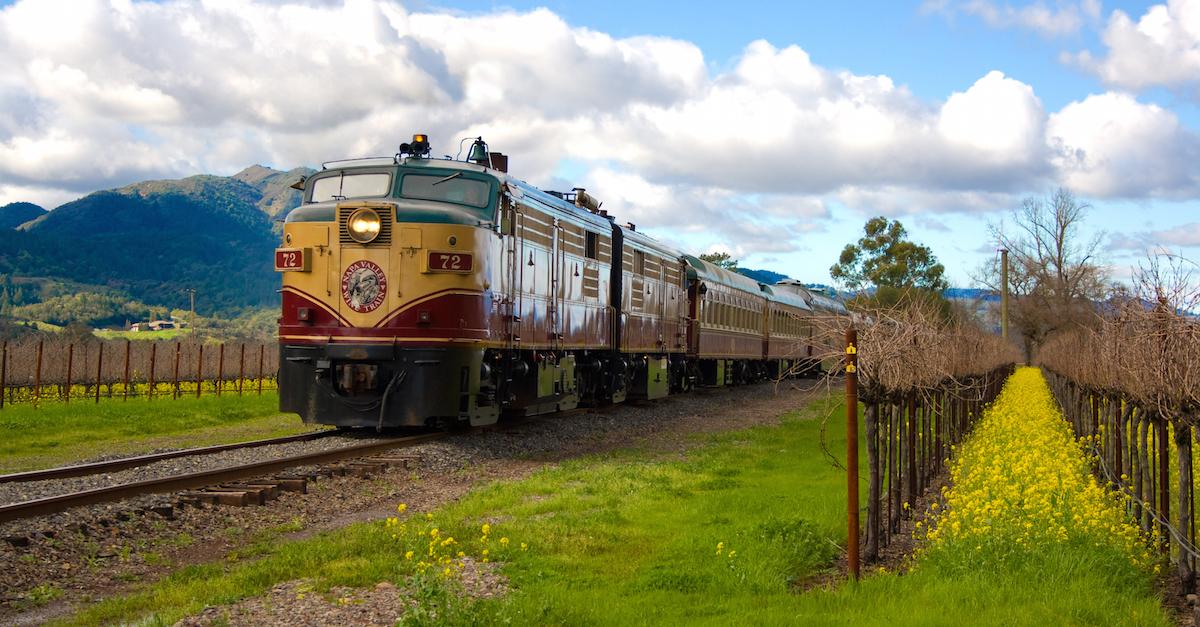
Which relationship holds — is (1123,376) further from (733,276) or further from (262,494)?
(733,276)

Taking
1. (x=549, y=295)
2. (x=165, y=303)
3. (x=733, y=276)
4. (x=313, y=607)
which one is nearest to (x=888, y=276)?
(x=733, y=276)

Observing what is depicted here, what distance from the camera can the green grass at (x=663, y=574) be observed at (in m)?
7.09

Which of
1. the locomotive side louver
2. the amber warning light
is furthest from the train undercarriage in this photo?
the locomotive side louver

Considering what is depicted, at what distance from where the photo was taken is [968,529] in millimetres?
9367

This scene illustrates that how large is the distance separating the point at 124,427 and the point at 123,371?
1919cm

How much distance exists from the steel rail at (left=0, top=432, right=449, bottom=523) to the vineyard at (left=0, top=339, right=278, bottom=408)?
1771 cm

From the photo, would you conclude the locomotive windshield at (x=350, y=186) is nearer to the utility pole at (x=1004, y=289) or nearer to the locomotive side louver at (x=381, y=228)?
the locomotive side louver at (x=381, y=228)

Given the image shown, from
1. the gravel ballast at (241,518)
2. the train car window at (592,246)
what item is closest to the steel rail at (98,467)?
the gravel ballast at (241,518)

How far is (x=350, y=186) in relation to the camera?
16.9 meters

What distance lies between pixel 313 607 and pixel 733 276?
1298 inches

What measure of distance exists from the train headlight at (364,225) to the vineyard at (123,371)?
17351 millimetres

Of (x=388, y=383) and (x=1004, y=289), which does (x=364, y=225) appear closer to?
(x=388, y=383)

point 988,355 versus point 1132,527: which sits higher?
point 988,355

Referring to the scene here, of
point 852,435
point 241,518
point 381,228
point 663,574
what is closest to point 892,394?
point 852,435
